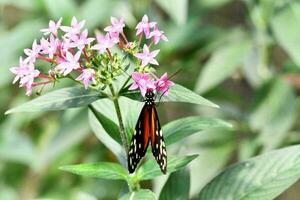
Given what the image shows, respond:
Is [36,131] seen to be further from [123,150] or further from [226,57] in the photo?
[123,150]

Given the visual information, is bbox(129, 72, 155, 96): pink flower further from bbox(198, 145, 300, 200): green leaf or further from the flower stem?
bbox(198, 145, 300, 200): green leaf

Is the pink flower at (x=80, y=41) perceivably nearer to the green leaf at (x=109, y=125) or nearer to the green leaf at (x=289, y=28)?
the green leaf at (x=109, y=125)

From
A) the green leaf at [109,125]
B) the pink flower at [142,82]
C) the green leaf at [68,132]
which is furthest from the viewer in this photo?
the green leaf at [68,132]

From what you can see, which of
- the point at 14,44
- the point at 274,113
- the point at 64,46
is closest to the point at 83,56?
the point at 64,46

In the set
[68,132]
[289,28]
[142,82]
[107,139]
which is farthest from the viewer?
[68,132]

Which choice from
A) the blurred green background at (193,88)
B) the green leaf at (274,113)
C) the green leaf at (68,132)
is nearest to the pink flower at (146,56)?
the blurred green background at (193,88)

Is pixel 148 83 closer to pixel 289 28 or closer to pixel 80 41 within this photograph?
pixel 80 41
